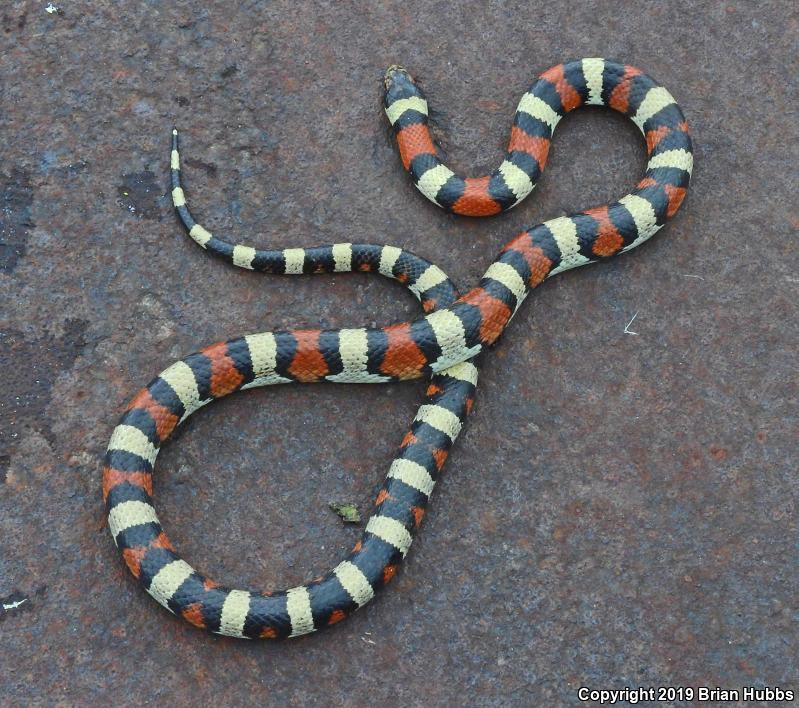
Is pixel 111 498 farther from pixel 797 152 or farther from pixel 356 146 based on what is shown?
pixel 797 152

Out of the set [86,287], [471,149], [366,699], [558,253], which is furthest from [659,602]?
[86,287]

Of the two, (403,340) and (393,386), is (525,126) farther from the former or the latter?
(393,386)

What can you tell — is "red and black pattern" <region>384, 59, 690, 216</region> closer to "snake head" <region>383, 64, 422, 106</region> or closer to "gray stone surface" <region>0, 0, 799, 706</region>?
"snake head" <region>383, 64, 422, 106</region>

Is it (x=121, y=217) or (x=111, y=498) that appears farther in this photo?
(x=121, y=217)

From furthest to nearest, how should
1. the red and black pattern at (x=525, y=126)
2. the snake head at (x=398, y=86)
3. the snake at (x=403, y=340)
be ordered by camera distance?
1. the snake head at (x=398, y=86)
2. the red and black pattern at (x=525, y=126)
3. the snake at (x=403, y=340)

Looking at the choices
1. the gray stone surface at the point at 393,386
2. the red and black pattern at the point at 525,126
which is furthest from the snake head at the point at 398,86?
the gray stone surface at the point at 393,386

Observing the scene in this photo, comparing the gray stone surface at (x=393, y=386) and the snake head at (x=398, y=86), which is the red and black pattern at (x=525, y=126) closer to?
the snake head at (x=398, y=86)

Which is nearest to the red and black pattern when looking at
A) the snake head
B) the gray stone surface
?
the snake head
